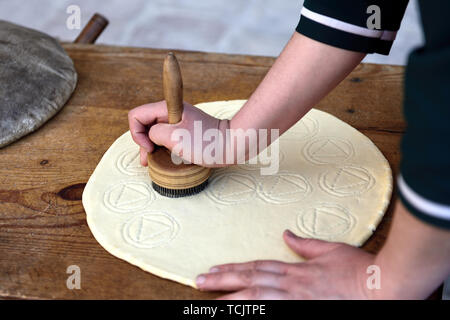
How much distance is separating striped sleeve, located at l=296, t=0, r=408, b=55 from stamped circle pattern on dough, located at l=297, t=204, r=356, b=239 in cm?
24

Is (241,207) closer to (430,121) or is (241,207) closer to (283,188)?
(283,188)

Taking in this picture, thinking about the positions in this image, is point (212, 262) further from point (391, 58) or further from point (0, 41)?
point (391, 58)

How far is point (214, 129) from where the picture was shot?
0.81 meters

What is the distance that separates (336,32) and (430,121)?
281 mm

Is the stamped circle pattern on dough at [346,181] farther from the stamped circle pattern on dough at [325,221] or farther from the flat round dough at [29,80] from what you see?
the flat round dough at [29,80]

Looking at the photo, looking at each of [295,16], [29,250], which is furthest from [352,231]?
[295,16]

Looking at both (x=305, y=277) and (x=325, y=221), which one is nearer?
(x=305, y=277)

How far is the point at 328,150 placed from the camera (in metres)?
0.93

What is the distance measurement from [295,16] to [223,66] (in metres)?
1.77

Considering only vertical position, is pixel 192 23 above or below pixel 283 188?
below

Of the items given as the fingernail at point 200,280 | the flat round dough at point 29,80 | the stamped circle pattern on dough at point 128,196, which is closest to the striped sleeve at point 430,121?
the fingernail at point 200,280

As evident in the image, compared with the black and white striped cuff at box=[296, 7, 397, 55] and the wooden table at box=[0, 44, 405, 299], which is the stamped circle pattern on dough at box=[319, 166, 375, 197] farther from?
the black and white striped cuff at box=[296, 7, 397, 55]

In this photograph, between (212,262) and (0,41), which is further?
(0,41)

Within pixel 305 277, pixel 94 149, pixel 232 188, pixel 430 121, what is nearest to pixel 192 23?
pixel 94 149
